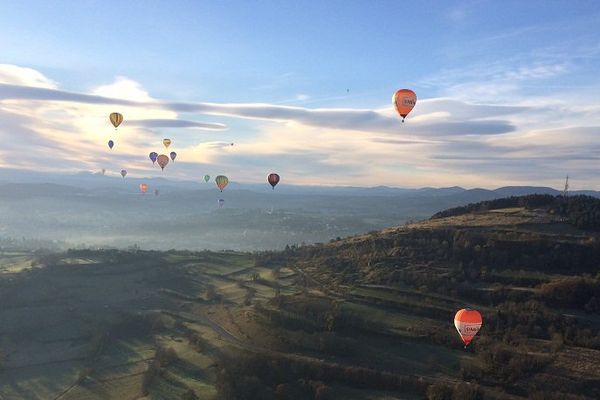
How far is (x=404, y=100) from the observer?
111938 millimetres

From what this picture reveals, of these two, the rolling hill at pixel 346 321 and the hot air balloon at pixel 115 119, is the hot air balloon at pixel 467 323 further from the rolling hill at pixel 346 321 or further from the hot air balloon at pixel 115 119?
the hot air balloon at pixel 115 119

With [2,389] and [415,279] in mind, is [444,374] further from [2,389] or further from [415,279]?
[2,389]

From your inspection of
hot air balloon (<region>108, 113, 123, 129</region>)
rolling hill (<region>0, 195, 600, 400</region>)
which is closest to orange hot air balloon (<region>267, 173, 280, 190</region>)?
rolling hill (<region>0, 195, 600, 400</region>)

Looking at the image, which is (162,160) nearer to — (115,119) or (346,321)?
(115,119)

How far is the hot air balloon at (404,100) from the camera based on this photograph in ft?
367

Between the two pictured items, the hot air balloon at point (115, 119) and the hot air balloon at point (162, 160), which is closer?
the hot air balloon at point (115, 119)

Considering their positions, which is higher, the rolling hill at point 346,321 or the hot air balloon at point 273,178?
the hot air balloon at point 273,178

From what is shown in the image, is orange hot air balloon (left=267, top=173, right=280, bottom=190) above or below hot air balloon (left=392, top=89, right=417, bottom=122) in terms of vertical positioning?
below

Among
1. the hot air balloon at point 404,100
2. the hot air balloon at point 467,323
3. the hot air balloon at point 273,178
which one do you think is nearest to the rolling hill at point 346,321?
the hot air balloon at point 467,323

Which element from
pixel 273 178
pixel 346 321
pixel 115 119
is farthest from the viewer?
pixel 273 178

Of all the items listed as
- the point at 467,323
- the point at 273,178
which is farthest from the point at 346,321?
the point at 273,178

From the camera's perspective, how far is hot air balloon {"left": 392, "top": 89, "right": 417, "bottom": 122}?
367ft

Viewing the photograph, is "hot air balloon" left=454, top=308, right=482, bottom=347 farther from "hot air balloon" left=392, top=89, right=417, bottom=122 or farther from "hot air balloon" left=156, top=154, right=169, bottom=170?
"hot air balloon" left=156, top=154, right=169, bottom=170

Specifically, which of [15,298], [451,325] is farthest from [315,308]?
[15,298]
